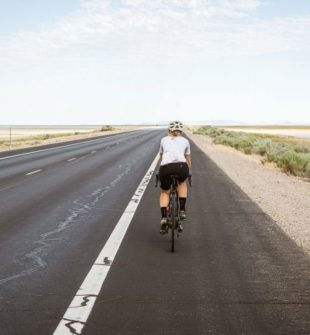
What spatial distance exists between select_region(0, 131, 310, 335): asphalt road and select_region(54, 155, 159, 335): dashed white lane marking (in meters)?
0.07

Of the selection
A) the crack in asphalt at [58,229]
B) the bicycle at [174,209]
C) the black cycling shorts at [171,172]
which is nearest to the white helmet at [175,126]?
the black cycling shorts at [171,172]

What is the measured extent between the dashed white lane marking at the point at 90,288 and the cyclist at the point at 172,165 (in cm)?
94

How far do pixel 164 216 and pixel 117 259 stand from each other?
125 centimetres

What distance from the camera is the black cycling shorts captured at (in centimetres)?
813

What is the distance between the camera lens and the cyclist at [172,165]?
26.7 feet

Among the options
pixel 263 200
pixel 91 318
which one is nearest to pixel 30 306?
pixel 91 318

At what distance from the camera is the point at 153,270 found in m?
6.70

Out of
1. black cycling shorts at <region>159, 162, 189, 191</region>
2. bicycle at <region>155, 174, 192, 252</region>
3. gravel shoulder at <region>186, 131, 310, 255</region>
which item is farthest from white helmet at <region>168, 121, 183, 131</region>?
gravel shoulder at <region>186, 131, 310, 255</region>

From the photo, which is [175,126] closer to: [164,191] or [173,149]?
[173,149]

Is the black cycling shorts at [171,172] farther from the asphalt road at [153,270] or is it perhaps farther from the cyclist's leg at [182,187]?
the asphalt road at [153,270]

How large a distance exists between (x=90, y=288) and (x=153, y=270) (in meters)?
1.05

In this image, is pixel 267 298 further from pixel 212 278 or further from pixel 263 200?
pixel 263 200

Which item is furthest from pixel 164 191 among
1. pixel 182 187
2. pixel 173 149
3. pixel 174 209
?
pixel 173 149

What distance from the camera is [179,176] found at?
8.17 metres
